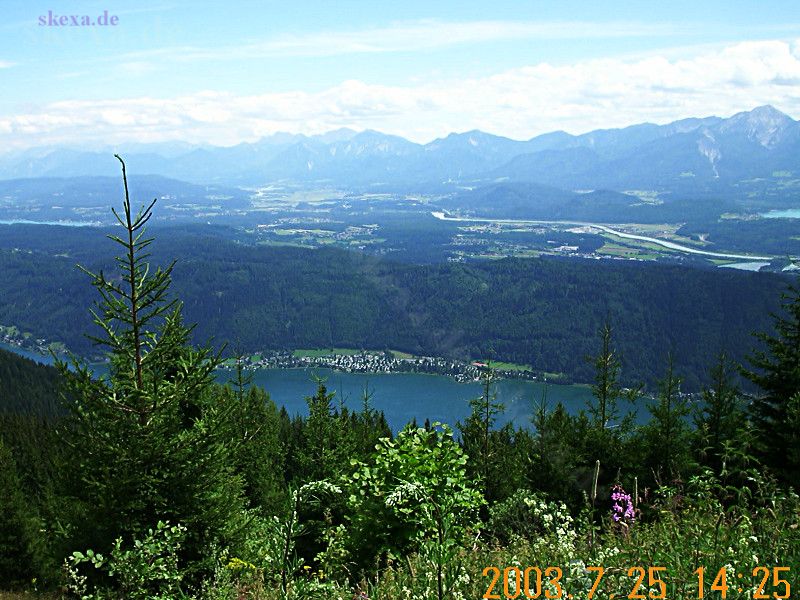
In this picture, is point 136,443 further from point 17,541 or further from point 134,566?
point 17,541

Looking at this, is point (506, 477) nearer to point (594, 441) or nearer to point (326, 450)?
point (594, 441)

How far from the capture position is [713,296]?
194 m

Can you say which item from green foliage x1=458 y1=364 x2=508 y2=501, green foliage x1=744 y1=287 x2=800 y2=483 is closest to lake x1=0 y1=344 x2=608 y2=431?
green foliage x1=458 y1=364 x2=508 y2=501

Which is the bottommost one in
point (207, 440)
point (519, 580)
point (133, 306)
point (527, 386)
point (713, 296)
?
point (527, 386)

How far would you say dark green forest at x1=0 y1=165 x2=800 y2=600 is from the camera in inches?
170

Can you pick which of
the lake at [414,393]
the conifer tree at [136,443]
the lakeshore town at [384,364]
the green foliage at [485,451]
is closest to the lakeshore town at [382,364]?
the lakeshore town at [384,364]

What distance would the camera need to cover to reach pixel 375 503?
8594 millimetres

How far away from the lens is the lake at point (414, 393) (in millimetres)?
125938

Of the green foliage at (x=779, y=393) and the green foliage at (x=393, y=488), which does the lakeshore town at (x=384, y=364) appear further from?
the green foliage at (x=393, y=488)

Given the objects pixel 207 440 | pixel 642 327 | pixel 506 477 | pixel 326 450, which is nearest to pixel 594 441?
pixel 506 477

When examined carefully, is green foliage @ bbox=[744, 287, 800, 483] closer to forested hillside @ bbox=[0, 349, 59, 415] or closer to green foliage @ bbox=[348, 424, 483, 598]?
green foliage @ bbox=[348, 424, 483, 598]

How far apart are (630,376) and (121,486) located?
557 ft
